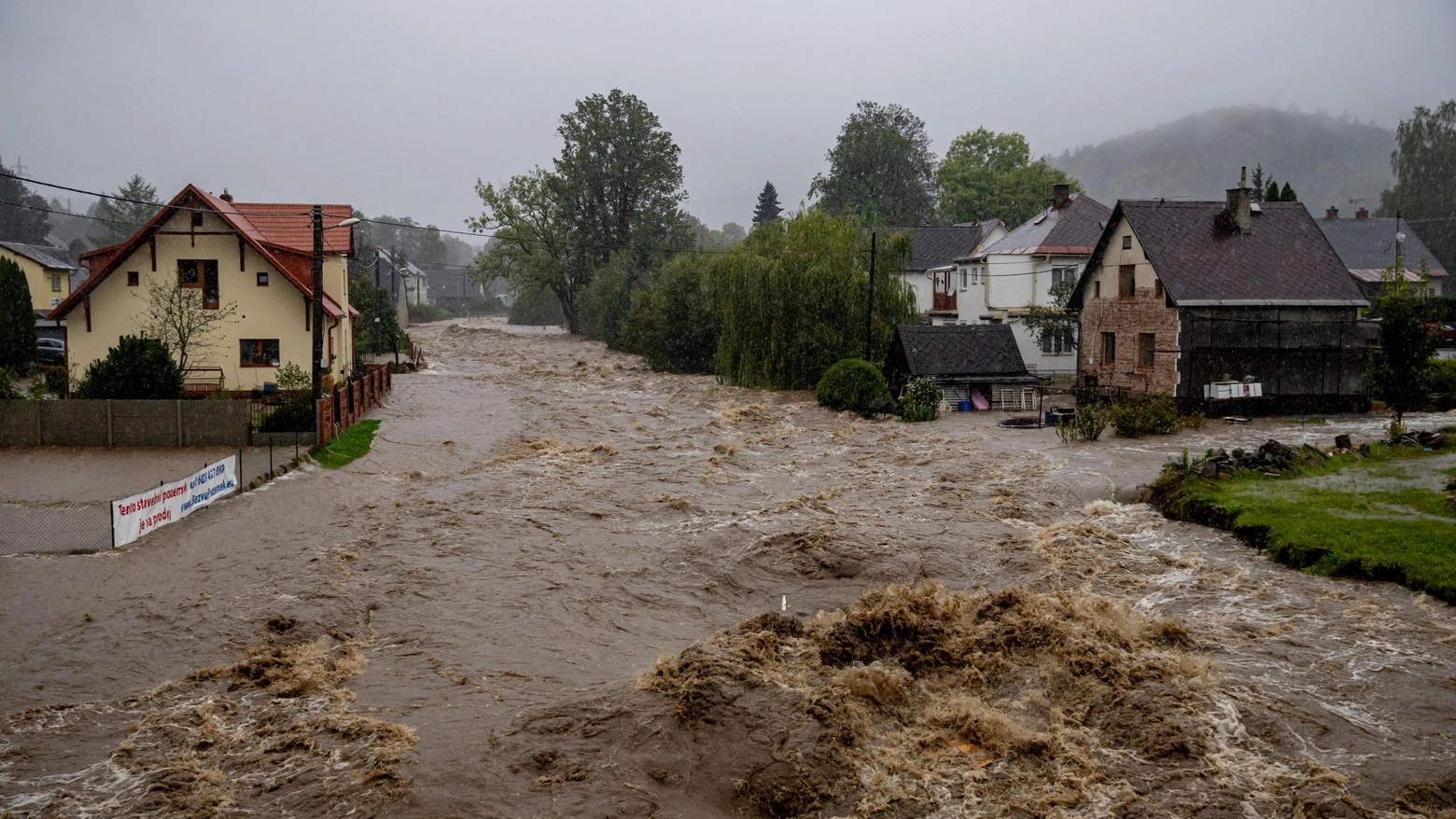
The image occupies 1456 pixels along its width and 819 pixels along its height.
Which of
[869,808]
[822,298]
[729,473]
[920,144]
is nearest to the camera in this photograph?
[869,808]

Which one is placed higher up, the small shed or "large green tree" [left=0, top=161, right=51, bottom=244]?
"large green tree" [left=0, top=161, right=51, bottom=244]

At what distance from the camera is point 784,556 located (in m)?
17.7

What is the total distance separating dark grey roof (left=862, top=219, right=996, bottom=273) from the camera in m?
59.1

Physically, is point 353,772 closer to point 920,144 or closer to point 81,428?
point 81,428

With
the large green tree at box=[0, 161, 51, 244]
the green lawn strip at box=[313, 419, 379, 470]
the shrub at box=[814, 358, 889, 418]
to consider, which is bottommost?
the green lawn strip at box=[313, 419, 379, 470]

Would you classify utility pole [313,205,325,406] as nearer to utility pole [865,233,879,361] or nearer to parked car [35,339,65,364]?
utility pole [865,233,879,361]

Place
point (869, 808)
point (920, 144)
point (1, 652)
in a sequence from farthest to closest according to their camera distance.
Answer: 1. point (920, 144)
2. point (1, 652)
3. point (869, 808)

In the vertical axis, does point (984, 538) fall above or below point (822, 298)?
below

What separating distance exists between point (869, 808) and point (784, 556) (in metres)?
8.21

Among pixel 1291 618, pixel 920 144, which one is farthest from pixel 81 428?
pixel 920 144

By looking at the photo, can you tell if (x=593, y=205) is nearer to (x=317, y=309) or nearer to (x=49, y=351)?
(x=49, y=351)

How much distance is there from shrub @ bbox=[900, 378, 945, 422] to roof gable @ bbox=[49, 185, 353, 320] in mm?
19912

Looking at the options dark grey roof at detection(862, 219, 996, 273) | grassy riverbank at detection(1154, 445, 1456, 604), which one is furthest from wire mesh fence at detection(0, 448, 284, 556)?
dark grey roof at detection(862, 219, 996, 273)

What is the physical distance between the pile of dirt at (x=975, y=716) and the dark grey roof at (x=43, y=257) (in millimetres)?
54759
